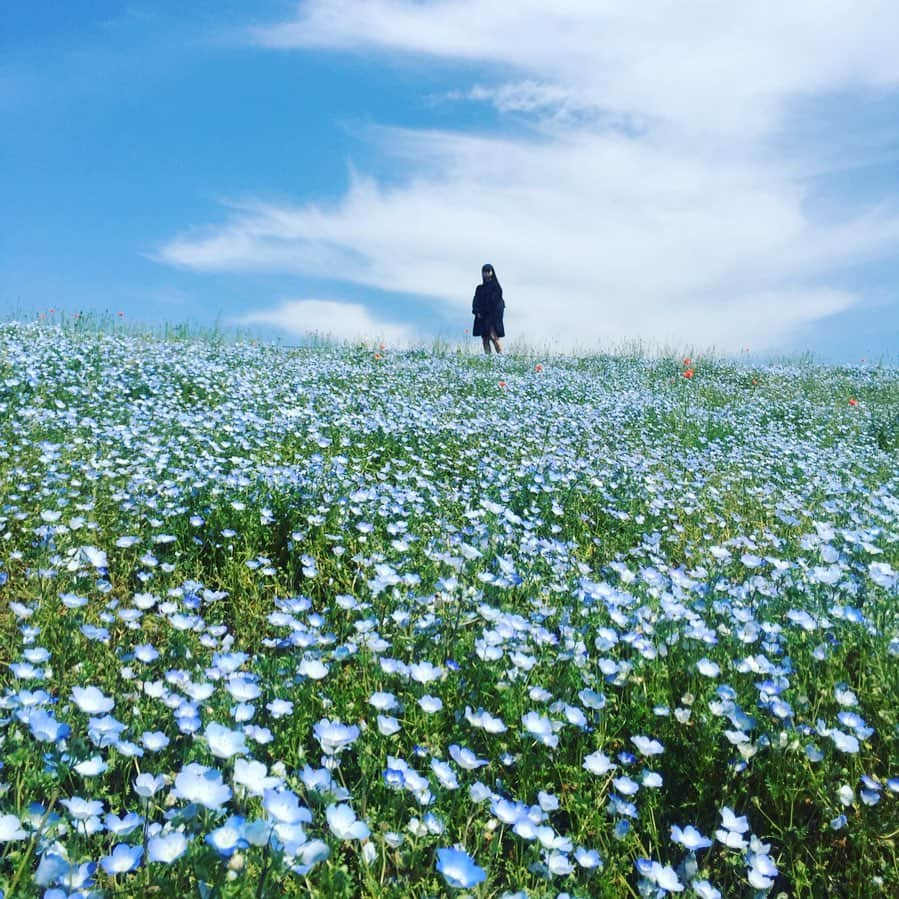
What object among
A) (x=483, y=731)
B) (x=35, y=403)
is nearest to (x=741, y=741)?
(x=483, y=731)

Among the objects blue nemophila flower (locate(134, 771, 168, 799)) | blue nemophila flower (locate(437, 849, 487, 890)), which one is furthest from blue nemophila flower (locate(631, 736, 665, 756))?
blue nemophila flower (locate(134, 771, 168, 799))

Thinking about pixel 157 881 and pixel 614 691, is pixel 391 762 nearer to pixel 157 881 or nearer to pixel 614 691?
pixel 157 881

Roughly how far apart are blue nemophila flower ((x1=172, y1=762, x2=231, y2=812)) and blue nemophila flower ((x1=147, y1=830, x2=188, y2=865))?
0.25 ft

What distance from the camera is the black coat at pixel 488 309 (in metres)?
15.4

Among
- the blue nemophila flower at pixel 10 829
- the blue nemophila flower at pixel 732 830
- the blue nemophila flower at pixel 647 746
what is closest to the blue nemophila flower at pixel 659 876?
the blue nemophila flower at pixel 732 830

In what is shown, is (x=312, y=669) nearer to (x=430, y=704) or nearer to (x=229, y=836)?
(x=430, y=704)

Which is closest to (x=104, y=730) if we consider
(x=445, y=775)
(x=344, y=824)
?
(x=344, y=824)

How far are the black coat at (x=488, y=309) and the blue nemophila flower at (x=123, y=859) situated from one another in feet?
47.3

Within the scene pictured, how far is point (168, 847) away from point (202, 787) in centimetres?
13

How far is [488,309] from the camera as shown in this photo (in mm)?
15609

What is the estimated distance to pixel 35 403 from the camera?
20.8 feet

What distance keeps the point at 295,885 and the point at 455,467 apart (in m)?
4.05

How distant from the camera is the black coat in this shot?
1541 centimetres

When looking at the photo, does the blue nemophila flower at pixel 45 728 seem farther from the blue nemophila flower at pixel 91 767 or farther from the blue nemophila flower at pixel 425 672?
the blue nemophila flower at pixel 425 672
